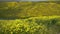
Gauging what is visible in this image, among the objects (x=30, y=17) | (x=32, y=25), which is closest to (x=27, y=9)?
(x=30, y=17)

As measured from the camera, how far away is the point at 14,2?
1.67 metres

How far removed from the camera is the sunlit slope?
1619 millimetres

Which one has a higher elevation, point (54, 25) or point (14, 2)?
point (14, 2)

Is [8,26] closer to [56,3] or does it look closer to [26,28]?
[26,28]

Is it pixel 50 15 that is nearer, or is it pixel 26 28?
pixel 26 28

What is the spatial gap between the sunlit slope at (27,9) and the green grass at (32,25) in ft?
0.27

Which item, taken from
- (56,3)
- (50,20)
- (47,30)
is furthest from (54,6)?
(47,30)

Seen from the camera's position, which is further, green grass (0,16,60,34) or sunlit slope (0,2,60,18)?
sunlit slope (0,2,60,18)

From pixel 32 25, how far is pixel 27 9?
0.24 m

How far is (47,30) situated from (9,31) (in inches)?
15.2

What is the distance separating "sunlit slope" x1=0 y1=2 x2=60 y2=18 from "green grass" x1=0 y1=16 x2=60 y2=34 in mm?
81

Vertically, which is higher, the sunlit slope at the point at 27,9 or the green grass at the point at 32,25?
the sunlit slope at the point at 27,9

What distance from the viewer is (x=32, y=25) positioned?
4.92 feet

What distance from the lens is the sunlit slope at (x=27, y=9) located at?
162cm
